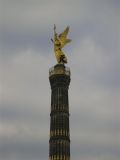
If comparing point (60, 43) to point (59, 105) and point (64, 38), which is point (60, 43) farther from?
point (59, 105)

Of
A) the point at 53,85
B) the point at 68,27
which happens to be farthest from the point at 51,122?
the point at 68,27

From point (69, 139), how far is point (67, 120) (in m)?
3.85

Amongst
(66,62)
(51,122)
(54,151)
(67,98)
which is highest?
(66,62)

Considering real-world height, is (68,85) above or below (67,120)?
above

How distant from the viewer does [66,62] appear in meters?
90.9

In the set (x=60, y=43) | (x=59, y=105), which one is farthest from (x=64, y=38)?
(x=59, y=105)

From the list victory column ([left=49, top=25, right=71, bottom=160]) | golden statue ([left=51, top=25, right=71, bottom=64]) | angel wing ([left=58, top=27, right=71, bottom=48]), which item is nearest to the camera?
victory column ([left=49, top=25, right=71, bottom=160])

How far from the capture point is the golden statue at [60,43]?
9062 centimetres

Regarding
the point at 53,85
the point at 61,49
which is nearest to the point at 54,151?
the point at 53,85

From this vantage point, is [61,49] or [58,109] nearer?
[58,109]

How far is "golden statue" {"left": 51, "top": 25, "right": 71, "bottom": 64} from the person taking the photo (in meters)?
90.6

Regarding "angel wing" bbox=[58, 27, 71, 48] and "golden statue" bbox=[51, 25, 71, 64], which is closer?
"golden statue" bbox=[51, 25, 71, 64]

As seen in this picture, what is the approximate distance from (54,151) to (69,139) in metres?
3.91

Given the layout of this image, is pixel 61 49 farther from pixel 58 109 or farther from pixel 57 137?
→ pixel 57 137
